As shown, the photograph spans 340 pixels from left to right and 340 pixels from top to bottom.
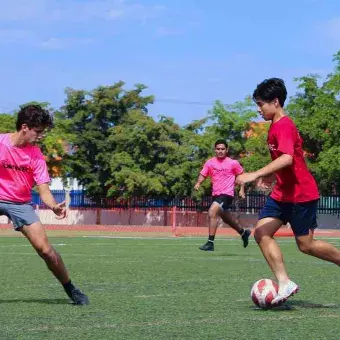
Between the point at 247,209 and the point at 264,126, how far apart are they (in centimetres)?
598

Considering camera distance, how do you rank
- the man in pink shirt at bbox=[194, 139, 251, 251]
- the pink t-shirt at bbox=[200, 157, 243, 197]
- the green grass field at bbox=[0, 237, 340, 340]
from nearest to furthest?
the green grass field at bbox=[0, 237, 340, 340], the man in pink shirt at bbox=[194, 139, 251, 251], the pink t-shirt at bbox=[200, 157, 243, 197]

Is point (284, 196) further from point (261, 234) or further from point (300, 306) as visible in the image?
point (300, 306)

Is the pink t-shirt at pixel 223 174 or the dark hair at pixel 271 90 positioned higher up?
the dark hair at pixel 271 90

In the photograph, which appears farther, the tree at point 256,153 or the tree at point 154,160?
the tree at point 154,160

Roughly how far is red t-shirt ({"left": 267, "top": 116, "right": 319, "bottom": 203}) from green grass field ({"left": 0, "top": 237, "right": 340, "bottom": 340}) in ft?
3.10

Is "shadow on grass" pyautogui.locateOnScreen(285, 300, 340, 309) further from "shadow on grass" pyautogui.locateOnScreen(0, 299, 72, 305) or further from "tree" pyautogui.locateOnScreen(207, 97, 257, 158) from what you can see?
"tree" pyautogui.locateOnScreen(207, 97, 257, 158)

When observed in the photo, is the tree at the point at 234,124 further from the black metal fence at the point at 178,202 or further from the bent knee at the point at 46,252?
the bent knee at the point at 46,252

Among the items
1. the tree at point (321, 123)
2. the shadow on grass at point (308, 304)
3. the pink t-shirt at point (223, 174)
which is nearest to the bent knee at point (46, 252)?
the shadow on grass at point (308, 304)

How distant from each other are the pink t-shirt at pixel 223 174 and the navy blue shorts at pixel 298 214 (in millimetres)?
8359

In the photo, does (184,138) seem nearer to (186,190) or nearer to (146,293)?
(186,190)

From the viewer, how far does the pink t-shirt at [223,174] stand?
16.5 metres

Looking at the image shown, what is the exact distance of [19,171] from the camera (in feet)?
26.5

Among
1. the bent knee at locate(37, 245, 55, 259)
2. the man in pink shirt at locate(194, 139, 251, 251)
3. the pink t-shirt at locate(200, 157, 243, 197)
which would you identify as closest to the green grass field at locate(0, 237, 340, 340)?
the bent knee at locate(37, 245, 55, 259)

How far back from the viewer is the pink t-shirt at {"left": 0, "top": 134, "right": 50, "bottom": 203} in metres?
8.05
